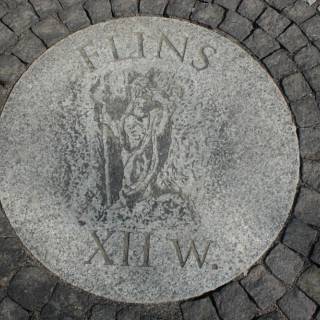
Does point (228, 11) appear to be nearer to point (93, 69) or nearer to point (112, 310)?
point (93, 69)

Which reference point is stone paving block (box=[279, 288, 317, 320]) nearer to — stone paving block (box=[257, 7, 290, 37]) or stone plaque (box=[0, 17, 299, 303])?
stone plaque (box=[0, 17, 299, 303])

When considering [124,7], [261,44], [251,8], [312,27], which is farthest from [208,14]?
[312,27]

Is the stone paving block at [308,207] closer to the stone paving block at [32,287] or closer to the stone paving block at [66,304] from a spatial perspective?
the stone paving block at [66,304]

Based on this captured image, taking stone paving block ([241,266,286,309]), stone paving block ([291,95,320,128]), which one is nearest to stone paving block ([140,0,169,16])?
stone paving block ([291,95,320,128])

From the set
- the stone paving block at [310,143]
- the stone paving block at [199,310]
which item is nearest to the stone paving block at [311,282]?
the stone paving block at [199,310]

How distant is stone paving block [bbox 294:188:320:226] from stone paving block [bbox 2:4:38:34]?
2182 millimetres

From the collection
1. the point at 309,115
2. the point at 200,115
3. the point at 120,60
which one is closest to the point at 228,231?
the point at 200,115

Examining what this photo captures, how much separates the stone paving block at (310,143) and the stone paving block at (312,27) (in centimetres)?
70

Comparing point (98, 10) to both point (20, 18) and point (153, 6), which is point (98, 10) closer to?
point (153, 6)

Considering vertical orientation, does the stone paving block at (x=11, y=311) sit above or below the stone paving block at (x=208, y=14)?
below

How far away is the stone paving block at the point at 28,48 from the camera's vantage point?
344 cm

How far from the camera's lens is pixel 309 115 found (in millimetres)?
3365

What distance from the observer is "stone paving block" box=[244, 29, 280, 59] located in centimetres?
351

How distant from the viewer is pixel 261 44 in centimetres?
353
